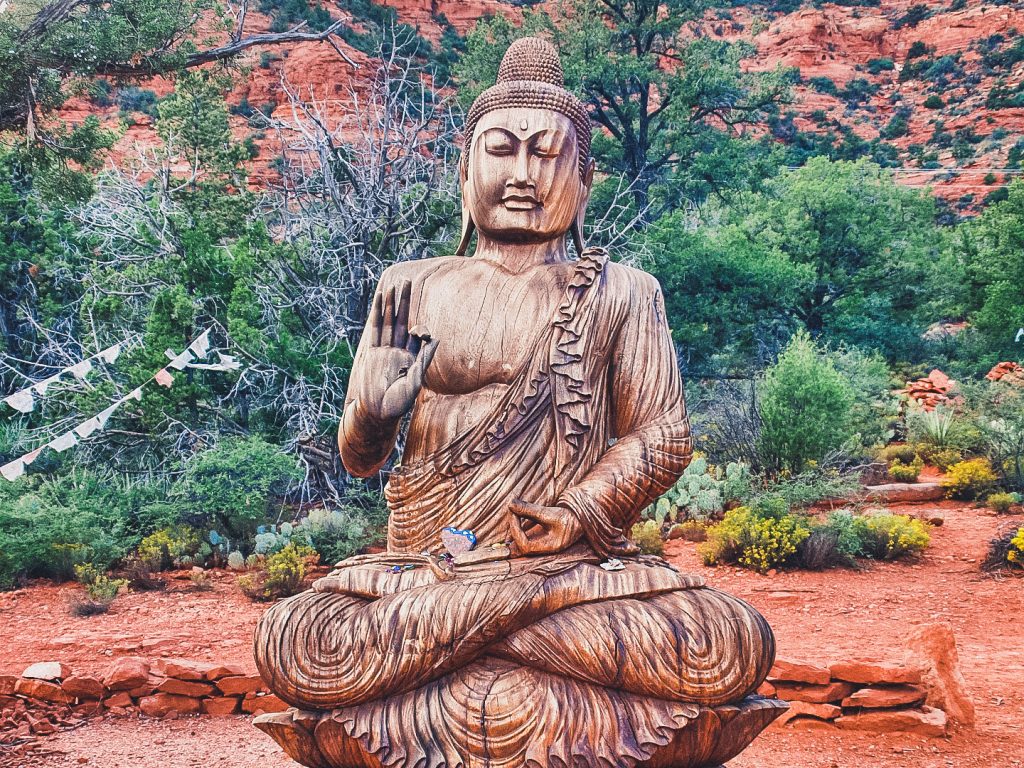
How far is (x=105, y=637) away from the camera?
7539 millimetres

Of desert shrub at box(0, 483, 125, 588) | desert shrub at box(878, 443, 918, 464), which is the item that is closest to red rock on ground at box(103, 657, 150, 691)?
desert shrub at box(0, 483, 125, 588)

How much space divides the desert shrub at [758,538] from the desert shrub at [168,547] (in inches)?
206

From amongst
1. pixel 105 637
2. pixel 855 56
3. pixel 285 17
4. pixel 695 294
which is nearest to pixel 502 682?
pixel 105 637

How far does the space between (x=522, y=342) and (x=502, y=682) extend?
3.94 feet

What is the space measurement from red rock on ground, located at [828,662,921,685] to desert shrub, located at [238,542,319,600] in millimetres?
5005

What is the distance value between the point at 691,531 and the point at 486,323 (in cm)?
756

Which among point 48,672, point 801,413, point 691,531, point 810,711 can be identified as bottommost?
point 691,531

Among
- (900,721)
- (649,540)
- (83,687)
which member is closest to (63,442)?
(83,687)

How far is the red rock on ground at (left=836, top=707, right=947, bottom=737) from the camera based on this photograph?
5.31 m

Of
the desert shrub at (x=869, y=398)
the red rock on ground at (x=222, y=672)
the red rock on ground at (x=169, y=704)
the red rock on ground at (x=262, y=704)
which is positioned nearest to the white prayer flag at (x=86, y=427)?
the red rock on ground at (x=169, y=704)

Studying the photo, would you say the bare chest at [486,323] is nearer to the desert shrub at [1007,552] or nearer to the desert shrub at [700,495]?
the desert shrub at [1007,552]

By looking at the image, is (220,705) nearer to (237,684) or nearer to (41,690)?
(237,684)

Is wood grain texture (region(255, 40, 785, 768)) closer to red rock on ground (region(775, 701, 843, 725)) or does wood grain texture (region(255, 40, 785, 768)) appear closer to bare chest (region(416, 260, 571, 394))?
bare chest (region(416, 260, 571, 394))

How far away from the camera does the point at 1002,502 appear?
11.0 meters
